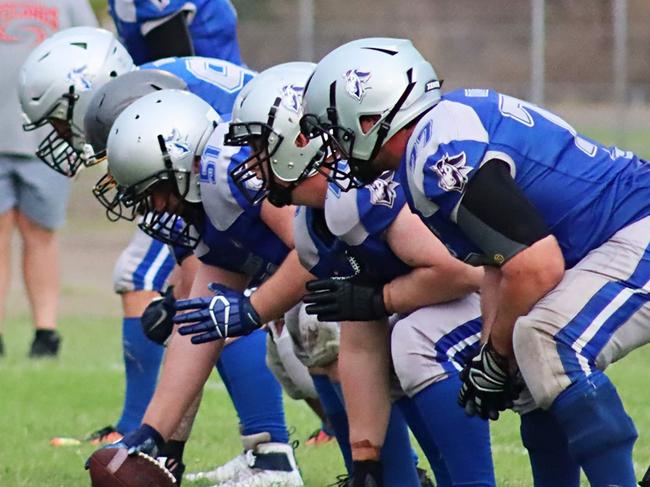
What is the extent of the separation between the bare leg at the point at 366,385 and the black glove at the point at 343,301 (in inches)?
6.3

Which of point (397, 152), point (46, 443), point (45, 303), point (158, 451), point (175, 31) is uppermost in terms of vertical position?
point (397, 152)

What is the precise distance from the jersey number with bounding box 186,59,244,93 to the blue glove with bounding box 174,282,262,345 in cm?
142

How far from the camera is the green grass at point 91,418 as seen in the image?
18.6 feet

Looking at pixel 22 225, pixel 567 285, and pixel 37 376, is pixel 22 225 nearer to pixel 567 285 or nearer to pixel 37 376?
pixel 37 376

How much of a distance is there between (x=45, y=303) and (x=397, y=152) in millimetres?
5370

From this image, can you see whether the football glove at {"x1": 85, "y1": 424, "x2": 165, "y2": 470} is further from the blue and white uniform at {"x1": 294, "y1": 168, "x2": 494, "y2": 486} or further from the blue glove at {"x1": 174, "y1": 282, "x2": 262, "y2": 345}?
the blue and white uniform at {"x1": 294, "y1": 168, "x2": 494, "y2": 486}

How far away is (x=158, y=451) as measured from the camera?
487 cm

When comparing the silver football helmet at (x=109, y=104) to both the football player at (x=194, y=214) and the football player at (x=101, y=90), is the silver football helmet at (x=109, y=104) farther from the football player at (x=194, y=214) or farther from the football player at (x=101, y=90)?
the football player at (x=194, y=214)

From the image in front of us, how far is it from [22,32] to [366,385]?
5.78m

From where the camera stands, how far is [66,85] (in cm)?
558

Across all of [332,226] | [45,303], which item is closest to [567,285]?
[332,226]

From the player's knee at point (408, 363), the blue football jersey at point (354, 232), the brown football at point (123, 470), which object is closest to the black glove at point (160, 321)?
the brown football at point (123, 470)

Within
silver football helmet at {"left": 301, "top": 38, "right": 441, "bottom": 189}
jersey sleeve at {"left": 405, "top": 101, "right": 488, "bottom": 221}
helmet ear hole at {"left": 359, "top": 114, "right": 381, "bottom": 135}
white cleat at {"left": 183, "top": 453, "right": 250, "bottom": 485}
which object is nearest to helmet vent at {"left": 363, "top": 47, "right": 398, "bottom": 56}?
silver football helmet at {"left": 301, "top": 38, "right": 441, "bottom": 189}

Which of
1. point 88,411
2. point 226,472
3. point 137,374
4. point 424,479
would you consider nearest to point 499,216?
point 424,479
